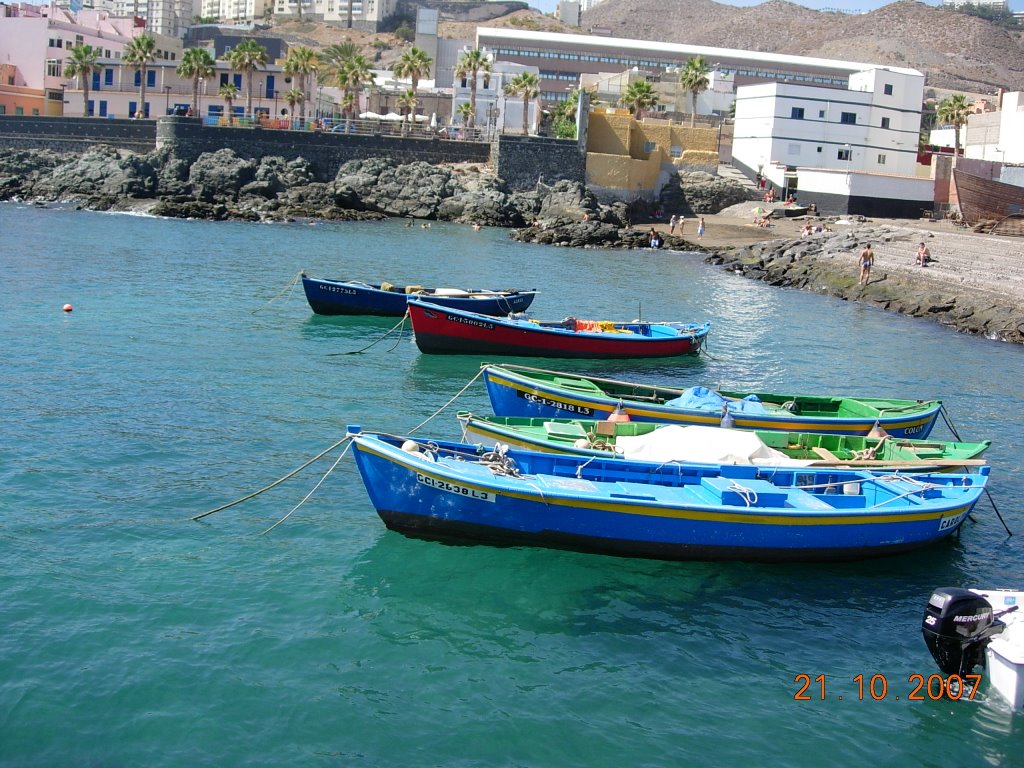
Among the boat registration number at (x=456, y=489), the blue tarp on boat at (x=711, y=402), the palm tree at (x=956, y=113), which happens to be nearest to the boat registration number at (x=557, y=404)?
the blue tarp on boat at (x=711, y=402)

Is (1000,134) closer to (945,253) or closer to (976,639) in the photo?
(945,253)

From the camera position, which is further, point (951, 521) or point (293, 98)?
point (293, 98)

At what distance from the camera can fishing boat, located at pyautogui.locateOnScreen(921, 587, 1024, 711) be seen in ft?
37.6

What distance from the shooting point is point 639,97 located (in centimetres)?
8000

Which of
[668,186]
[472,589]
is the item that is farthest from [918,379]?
[668,186]

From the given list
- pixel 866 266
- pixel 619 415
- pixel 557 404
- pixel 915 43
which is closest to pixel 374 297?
pixel 557 404

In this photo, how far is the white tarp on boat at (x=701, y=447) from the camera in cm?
1659

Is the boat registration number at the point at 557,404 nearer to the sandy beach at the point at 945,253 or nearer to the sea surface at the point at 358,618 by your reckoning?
the sea surface at the point at 358,618

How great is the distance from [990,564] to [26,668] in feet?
45.8

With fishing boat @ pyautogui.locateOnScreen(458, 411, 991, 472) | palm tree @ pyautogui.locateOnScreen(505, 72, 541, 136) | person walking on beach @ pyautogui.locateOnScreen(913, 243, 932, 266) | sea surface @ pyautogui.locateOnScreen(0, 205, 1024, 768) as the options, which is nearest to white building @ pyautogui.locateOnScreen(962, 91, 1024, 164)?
person walking on beach @ pyautogui.locateOnScreen(913, 243, 932, 266)

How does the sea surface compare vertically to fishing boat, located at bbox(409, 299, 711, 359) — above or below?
below

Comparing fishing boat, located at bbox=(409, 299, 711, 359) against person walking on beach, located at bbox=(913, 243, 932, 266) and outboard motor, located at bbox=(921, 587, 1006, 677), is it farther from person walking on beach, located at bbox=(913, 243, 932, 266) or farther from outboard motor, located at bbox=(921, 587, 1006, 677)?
person walking on beach, located at bbox=(913, 243, 932, 266)

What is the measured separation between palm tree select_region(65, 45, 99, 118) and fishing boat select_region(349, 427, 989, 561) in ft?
260

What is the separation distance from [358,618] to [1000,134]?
7327 cm
